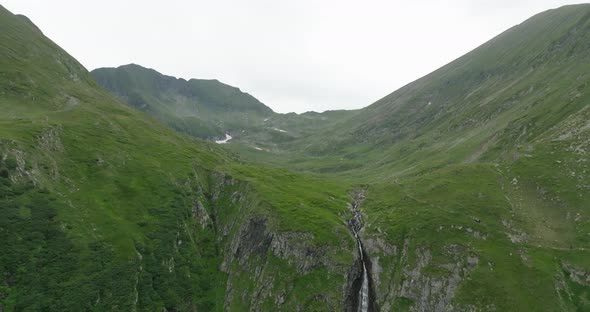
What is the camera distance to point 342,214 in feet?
291

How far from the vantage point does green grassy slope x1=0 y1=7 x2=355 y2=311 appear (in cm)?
6044

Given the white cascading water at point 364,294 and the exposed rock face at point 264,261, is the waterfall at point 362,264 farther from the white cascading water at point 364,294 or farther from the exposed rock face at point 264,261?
the exposed rock face at point 264,261

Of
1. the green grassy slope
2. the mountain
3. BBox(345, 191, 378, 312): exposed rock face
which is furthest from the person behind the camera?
BBox(345, 191, 378, 312): exposed rock face

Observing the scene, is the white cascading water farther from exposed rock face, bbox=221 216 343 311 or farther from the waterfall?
exposed rock face, bbox=221 216 343 311

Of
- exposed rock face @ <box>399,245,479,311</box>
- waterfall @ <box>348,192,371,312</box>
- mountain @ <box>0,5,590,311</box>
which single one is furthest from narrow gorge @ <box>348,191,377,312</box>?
exposed rock face @ <box>399,245,479,311</box>

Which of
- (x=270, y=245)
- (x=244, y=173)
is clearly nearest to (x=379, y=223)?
(x=270, y=245)

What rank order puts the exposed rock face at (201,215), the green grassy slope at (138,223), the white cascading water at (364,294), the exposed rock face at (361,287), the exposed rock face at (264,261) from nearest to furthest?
the green grassy slope at (138,223) → the exposed rock face at (361,287) → the white cascading water at (364,294) → the exposed rock face at (264,261) → the exposed rock face at (201,215)

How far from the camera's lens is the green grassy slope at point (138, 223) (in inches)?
2379

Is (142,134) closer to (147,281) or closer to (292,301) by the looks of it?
(147,281)

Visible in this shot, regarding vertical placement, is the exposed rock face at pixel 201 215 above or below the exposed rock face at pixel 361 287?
above

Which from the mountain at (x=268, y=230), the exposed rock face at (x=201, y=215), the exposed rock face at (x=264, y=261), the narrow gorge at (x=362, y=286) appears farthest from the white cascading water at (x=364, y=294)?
the exposed rock face at (x=201, y=215)

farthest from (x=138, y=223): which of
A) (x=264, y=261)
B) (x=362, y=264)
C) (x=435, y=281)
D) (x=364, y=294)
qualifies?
(x=435, y=281)

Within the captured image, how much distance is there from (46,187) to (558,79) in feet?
625

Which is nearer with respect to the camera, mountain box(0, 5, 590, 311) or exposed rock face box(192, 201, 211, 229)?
mountain box(0, 5, 590, 311)
